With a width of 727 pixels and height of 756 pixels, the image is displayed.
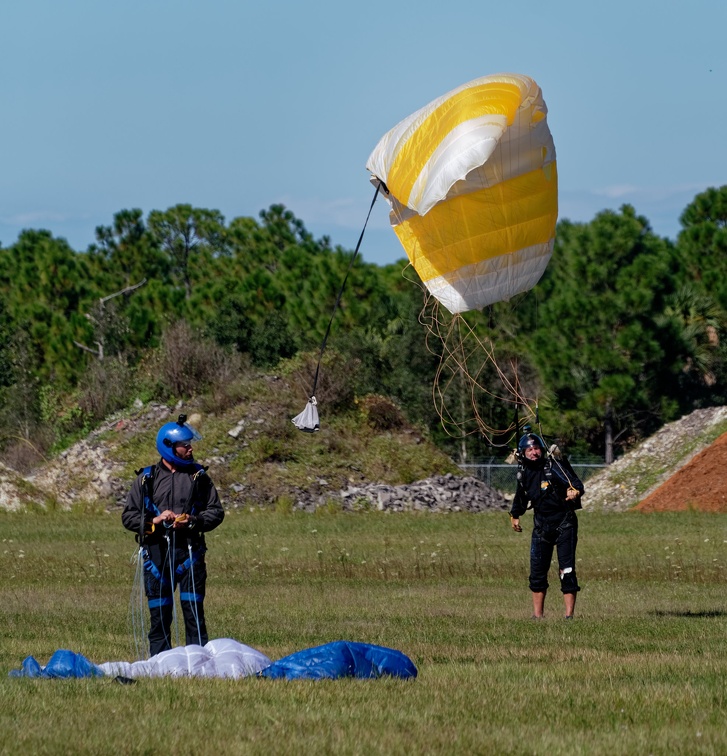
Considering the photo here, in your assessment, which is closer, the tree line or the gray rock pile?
the gray rock pile

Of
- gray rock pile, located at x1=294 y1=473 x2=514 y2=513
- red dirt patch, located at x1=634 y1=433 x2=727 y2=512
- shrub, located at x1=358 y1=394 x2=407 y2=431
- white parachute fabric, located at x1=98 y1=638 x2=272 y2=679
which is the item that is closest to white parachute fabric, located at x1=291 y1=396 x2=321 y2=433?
white parachute fabric, located at x1=98 y1=638 x2=272 y2=679

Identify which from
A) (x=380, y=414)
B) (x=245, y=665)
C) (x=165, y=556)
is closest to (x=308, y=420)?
(x=165, y=556)

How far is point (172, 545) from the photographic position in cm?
1062

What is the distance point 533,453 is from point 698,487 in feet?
71.8

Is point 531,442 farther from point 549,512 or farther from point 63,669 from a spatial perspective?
point 63,669

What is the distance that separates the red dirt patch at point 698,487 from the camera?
33.8m

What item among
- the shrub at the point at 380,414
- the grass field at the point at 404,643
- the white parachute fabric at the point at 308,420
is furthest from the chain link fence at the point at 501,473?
the white parachute fabric at the point at 308,420

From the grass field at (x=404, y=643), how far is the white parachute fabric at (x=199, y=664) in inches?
16.4

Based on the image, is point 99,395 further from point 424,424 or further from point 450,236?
point 450,236

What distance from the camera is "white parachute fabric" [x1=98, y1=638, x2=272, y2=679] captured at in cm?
938

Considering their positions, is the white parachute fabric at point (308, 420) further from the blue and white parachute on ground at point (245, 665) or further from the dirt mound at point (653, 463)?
the dirt mound at point (653, 463)

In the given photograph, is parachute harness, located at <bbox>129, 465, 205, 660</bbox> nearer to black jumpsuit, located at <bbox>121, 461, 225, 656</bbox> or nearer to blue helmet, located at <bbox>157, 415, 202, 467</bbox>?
black jumpsuit, located at <bbox>121, 461, 225, 656</bbox>

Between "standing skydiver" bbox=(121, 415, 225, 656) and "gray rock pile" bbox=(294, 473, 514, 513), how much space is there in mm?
23192

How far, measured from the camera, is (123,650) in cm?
1159
